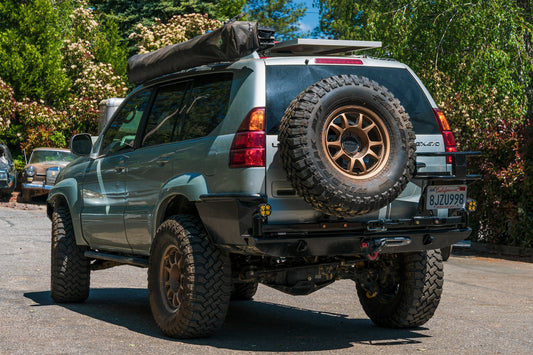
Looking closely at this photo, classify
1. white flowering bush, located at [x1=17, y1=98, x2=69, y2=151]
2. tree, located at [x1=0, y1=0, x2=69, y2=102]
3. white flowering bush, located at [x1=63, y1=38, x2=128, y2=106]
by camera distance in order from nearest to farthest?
white flowering bush, located at [x1=17, y1=98, x2=69, y2=151]
tree, located at [x1=0, y1=0, x2=69, y2=102]
white flowering bush, located at [x1=63, y1=38, x2=128, y2=106]

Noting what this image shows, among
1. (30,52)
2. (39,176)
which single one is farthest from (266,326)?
(30,52)

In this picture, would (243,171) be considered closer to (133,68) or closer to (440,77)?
(133,68)

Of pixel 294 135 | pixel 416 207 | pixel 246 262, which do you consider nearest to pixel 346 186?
pixel 294 135

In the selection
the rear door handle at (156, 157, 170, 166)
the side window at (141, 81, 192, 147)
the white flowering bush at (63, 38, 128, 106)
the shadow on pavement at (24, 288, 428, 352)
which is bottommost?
the shadow on pavement at (24, 288, 428, 352)

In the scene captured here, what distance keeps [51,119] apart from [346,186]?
29.5 m

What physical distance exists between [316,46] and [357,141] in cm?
111

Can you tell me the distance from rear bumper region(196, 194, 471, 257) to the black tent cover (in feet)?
3.66

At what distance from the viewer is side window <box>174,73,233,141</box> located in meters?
6.10

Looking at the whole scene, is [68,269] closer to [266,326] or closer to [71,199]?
[71,199]

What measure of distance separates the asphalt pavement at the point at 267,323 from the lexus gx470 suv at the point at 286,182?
0.28 meters

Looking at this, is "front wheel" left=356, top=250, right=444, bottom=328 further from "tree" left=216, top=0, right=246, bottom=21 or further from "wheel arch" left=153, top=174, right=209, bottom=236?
"tree" left=216, top=0, right=246, bottom=21

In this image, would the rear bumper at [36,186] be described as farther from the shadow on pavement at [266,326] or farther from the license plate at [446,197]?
the license plate at [446,197]

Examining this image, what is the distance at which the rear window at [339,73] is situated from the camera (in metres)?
5.78

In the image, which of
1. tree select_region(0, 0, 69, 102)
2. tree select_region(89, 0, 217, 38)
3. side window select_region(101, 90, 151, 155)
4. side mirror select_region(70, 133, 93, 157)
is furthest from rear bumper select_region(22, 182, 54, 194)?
side window select_region(101, 90, 151, 155)
